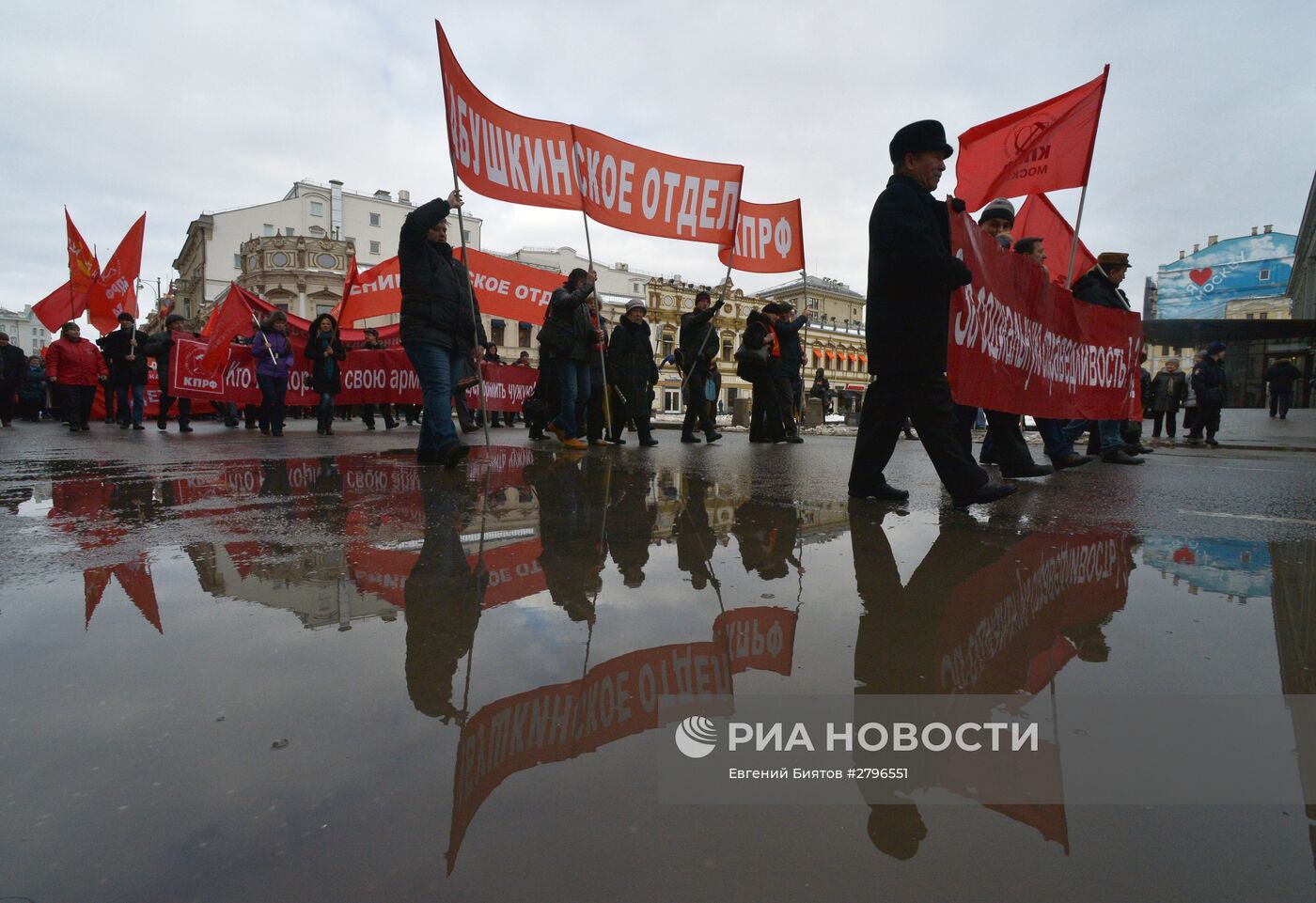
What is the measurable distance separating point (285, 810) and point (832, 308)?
92667mm

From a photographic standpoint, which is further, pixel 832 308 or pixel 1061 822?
pixel 832 308

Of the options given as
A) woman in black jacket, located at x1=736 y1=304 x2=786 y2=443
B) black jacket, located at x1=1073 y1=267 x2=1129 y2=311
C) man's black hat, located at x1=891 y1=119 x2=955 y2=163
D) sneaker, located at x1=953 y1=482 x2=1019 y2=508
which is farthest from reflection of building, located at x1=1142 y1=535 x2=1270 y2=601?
woman in black jacket, located at x1=736 y1=304 x2=786 y2=443

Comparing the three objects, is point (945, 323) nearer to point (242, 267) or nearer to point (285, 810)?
point (285, 810)

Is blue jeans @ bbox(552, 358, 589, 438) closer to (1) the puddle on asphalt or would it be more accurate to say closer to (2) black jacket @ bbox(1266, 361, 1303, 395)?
(1) the puddle on asphalt

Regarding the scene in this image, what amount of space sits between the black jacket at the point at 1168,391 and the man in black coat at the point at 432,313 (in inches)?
548

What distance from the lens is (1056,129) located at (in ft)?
21.2

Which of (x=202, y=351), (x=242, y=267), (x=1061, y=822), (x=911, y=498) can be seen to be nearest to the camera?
(x=1061, y=822)

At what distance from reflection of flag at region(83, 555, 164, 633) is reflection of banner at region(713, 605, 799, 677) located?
1.41 meters

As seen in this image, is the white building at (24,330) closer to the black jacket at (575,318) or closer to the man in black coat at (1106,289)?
the black jacket at (575,318)

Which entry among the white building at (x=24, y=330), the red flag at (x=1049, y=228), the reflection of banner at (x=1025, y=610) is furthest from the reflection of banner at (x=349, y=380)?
the white building at (x=24, y=330)

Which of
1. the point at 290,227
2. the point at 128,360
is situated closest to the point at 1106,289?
the point at 128,360

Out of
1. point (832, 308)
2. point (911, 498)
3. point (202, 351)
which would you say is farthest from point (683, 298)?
point (911, 498)

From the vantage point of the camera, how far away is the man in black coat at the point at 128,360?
1148 cm

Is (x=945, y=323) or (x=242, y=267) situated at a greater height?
(x=242, y=267)
